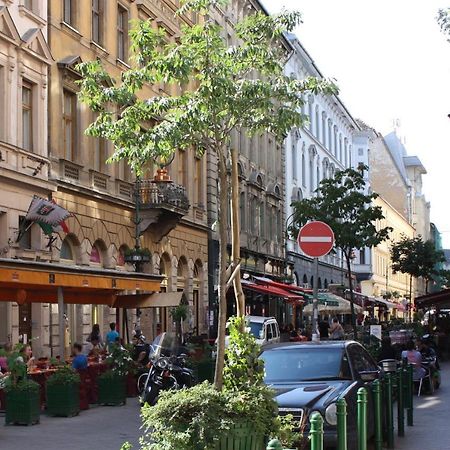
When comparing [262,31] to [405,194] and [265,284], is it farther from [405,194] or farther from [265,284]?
[405,194]

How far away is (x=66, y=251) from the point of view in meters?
30.4

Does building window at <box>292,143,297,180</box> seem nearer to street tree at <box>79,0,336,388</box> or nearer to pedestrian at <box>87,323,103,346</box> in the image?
pedestrian at <box>87,323,103,346</box>

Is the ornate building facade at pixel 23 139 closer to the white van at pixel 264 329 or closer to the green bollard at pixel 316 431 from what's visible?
the white van at pixel 264 329

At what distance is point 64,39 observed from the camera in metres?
30.3

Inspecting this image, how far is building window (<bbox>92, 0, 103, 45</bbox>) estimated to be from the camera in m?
33.2

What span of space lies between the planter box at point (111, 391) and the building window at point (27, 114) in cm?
966

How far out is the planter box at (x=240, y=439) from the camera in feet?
27.8

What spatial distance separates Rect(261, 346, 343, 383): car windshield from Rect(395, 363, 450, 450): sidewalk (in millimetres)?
1481

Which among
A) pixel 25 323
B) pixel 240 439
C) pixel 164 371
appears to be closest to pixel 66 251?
pixel 25 323

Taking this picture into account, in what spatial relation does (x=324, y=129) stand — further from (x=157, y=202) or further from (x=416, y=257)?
(x=157, y=202)

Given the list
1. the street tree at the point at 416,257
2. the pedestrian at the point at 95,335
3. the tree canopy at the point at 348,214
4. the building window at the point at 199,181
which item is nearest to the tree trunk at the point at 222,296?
the pedestrian at the point at 95,335

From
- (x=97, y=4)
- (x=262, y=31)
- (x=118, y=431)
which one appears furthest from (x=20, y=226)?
(x=262, y=31)

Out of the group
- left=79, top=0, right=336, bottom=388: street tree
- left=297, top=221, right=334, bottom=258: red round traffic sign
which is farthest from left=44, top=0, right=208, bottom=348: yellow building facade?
left=79, top=0, right=336, bottom=388: street tree

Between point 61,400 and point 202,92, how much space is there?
26.8 ft
